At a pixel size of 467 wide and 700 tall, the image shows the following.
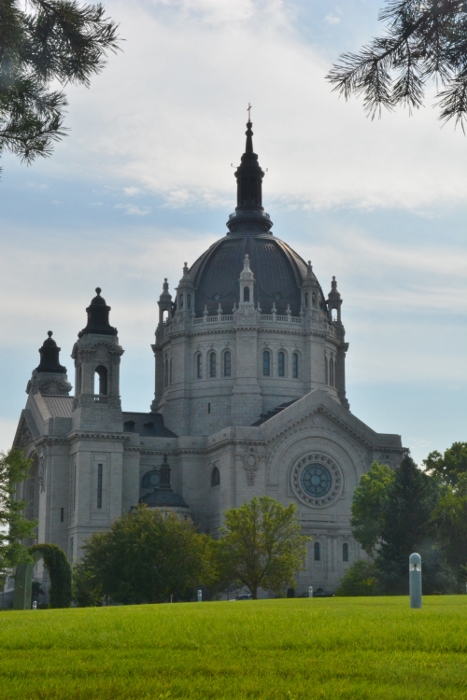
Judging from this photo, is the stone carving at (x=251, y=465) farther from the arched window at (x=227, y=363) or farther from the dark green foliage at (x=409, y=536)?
the dark green foliage at (x=409, y=536)

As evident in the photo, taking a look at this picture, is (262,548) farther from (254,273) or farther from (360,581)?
(254,273)

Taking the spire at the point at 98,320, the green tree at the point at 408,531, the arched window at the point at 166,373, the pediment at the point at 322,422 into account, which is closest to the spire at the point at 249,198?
the arched window at the point at 166,373

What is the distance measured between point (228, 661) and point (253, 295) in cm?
8310

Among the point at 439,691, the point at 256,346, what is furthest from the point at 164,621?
the point at 256,346

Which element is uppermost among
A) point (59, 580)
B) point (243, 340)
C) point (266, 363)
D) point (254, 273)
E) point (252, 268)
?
point (252, 268)

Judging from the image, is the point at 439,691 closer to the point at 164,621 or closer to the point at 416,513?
the point at 164,621

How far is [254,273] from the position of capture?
337 feet

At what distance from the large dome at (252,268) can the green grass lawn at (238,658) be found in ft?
262

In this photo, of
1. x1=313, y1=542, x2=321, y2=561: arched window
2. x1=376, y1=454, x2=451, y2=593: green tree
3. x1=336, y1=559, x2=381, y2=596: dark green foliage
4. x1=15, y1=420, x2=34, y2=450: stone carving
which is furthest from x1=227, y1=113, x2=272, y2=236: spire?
x1=376, y1=454, x2=451, y2=593: green tree

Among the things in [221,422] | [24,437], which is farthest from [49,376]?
[221,422]

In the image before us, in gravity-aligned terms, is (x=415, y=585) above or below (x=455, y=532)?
below

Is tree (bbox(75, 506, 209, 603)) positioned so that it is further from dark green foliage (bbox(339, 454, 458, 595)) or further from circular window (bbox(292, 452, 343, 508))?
circular window (bbox(292, 452, 343, 508))

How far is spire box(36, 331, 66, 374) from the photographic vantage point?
111188 mm

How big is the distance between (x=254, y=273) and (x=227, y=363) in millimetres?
8917
